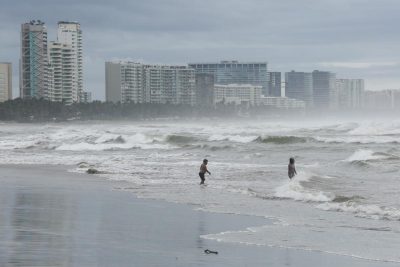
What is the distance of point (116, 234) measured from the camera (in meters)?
12.9

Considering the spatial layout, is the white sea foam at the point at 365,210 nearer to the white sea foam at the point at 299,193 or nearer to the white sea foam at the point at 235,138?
the white sea foam at the point at 299,193

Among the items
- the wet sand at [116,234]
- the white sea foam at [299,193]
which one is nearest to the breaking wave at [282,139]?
the white sea foam at [299,193]

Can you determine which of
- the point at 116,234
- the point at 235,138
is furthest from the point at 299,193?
the point at 235,138

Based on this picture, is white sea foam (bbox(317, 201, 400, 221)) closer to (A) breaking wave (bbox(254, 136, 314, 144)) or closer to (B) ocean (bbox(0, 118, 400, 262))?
(B) ocean (bbox(0, 118, 400, 262))

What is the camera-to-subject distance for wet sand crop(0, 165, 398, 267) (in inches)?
416

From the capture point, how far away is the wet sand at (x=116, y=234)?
1056cm

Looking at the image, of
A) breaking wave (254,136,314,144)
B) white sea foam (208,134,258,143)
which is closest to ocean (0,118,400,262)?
breaking wave (254,136,314,144)

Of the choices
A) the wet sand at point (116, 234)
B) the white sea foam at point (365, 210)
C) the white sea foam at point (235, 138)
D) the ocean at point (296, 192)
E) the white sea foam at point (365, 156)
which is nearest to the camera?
the wet sand at point (116, 234)

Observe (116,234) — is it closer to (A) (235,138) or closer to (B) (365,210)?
(B) (365,210)

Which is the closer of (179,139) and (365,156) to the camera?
(365,156)

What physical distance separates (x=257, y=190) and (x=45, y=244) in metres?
11.4


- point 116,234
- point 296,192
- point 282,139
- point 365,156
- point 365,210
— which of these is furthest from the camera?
point 282,139

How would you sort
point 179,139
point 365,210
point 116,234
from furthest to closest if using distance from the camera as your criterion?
point 179,139 < point 365,210 < point 116,234

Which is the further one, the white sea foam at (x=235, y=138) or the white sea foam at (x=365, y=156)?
the white sea foam at (x=235, y=138)
